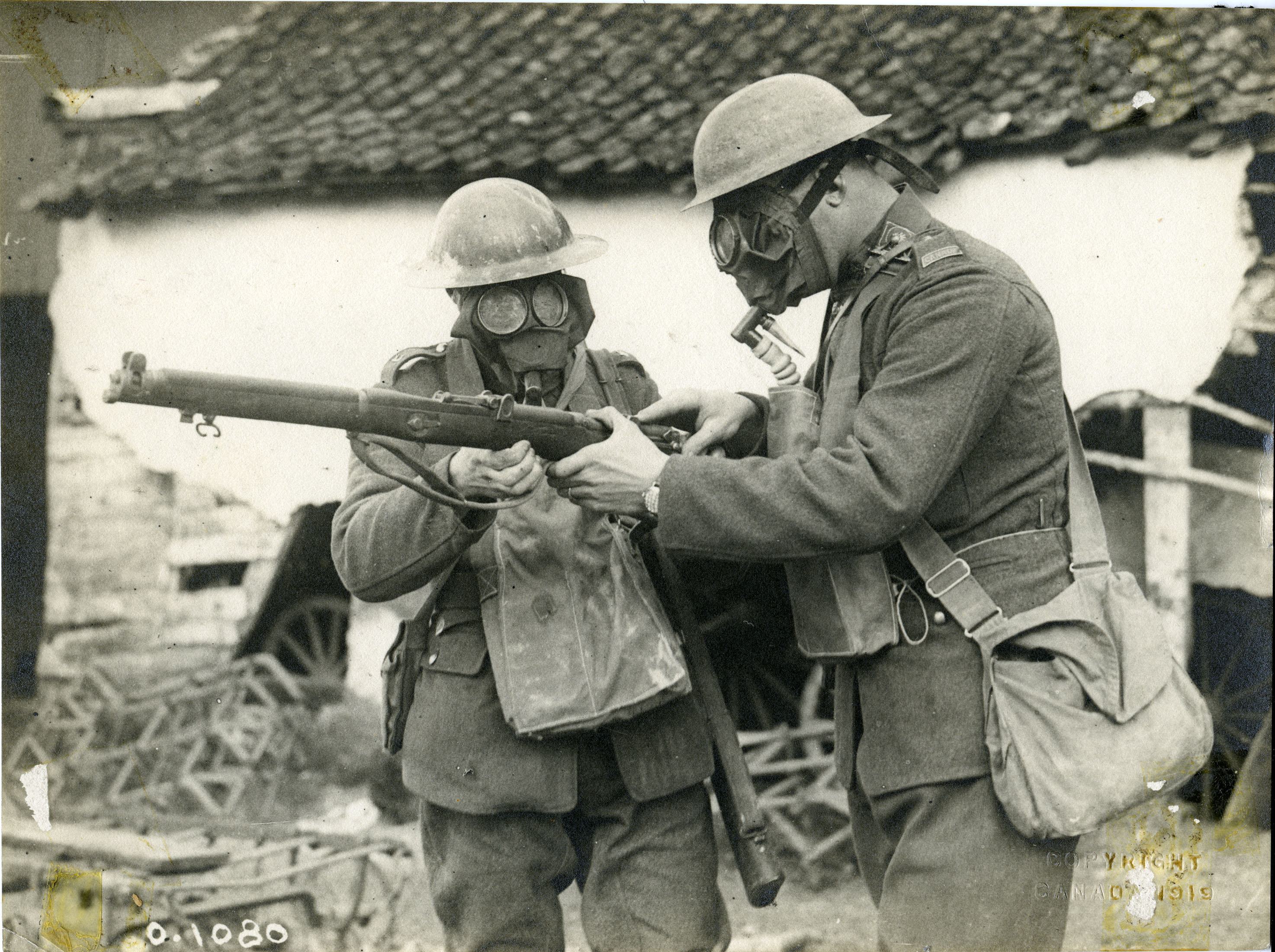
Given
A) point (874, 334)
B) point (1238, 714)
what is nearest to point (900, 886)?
point (874, 334)

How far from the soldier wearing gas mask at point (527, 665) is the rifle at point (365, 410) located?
86 millimetres

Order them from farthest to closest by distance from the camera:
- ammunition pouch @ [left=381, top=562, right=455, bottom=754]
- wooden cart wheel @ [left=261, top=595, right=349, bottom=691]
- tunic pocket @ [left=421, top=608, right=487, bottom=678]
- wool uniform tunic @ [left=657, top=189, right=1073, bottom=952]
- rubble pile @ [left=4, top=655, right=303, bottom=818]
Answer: wooden cart wheel @ [left=261, top=595, right=349, bottom=691], rubble pile @ [left=4, top=655, right=303, bottom=818], ammunition pouch @ [left=381, top=562, right=455, bottom=754], tunic pocket @ [left=421, top=608, right=487, bottom=678], wool uniform tunic @ [left=657, top=189, right=1073, bottom=952]

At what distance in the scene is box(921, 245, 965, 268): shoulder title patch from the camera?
2924mm

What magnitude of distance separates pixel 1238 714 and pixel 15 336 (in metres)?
5.25

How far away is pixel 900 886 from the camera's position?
3014mm

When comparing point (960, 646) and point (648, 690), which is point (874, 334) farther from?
point (648, 690)

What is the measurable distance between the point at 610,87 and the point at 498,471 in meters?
2.74

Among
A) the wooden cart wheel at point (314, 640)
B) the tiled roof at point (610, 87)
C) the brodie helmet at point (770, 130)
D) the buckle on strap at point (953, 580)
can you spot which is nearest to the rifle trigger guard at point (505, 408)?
the brodie helmet at point (770, 130)

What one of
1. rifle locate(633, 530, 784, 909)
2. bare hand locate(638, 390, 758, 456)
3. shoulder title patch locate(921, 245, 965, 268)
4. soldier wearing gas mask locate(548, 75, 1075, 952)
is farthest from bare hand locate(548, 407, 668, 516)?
shoulder title patch locate(921, 245, 965, 268)

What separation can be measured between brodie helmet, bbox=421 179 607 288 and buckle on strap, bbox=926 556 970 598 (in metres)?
1.34

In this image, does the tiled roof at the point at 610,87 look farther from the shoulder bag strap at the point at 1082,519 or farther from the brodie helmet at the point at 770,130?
the shoulder bag strap at the point at 1082,519

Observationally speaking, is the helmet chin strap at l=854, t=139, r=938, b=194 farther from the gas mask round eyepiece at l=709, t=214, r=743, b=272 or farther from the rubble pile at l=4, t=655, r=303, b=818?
the rubble pile at l=4, t=655, r=303, b=818

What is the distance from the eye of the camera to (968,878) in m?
2.93

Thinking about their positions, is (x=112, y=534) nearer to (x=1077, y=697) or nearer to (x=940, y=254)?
(x=940, y=254)
